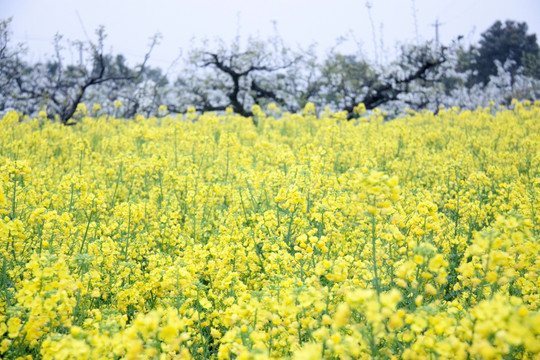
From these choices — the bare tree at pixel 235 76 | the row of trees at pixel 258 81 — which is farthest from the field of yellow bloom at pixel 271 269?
the bare tree at pixel 235 76

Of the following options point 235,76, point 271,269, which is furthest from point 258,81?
point 271,269

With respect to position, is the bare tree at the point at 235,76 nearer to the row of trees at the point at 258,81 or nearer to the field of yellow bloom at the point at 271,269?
the row of trees at the point at 258,81

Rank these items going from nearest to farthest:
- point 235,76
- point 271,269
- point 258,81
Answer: point 271,269, point 235,76, point 258,81

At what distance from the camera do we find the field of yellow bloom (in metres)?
1.72

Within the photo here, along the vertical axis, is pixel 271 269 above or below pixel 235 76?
below

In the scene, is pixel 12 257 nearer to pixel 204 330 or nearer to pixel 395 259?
pixel 204 330

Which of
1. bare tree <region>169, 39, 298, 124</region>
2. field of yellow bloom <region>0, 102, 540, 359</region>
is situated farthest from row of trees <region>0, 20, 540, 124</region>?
field of yellow bloom <region>0, 102, 540, 359</region>

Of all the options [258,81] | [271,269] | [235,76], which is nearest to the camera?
[271,269]

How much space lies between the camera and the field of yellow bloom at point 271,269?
1.72 meters

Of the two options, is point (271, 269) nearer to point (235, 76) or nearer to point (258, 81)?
point (235, 76)

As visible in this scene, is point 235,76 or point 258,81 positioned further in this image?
point 258,81

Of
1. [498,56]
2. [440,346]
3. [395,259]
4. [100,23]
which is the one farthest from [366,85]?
[498,56]

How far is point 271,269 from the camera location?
273cm

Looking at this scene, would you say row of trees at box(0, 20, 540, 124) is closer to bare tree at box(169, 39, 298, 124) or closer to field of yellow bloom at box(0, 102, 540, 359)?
bare tree at box(169, 39, 298, 124)
